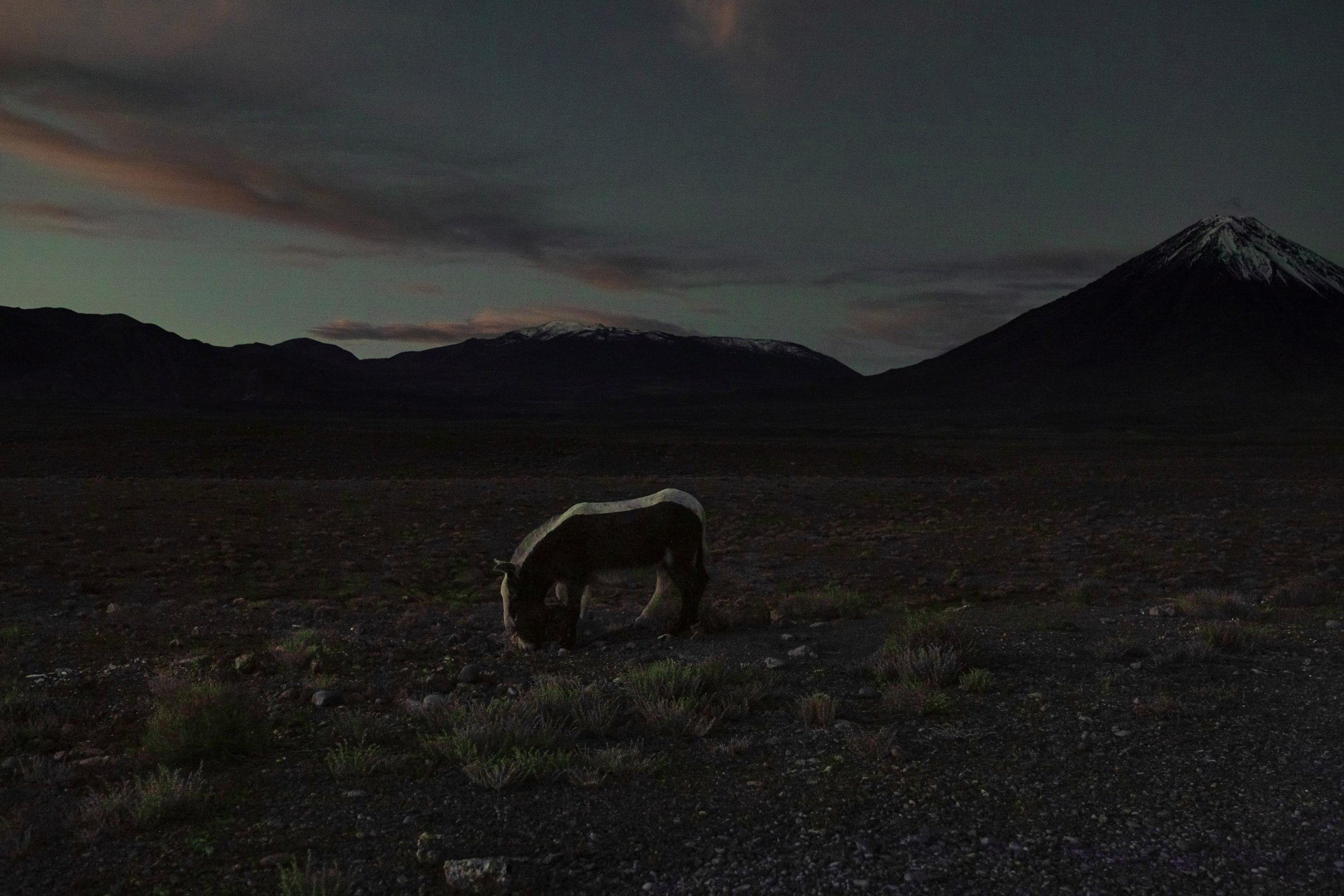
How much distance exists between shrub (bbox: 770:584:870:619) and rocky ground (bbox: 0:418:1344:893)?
10 cm

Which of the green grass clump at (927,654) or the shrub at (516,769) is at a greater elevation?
the green grass clump at (927,654)

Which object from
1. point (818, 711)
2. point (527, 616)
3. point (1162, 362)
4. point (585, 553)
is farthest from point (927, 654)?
point (1162, 362)

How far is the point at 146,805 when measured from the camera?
15.3ft

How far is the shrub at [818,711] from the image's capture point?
6367 mm

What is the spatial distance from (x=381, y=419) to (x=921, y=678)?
295 ft

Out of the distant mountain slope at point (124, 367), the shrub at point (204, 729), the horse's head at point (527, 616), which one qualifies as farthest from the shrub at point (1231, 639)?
the distant mountain slope at point (124, 367)

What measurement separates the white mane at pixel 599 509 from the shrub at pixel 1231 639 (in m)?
5.51

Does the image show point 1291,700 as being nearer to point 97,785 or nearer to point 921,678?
point 921,678

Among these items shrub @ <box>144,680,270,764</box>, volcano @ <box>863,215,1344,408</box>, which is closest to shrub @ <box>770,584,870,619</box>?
shrub @ <box>144,680,270,764</box>

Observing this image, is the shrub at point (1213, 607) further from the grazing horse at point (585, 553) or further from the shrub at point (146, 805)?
the shrub at point (146, 805)

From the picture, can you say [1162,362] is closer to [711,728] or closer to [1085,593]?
[1085,593]

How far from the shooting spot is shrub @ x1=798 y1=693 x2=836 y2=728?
251 inches

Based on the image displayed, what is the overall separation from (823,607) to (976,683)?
12.3 ft

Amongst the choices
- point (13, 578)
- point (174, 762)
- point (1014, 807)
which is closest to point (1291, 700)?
point (1014, 807)
